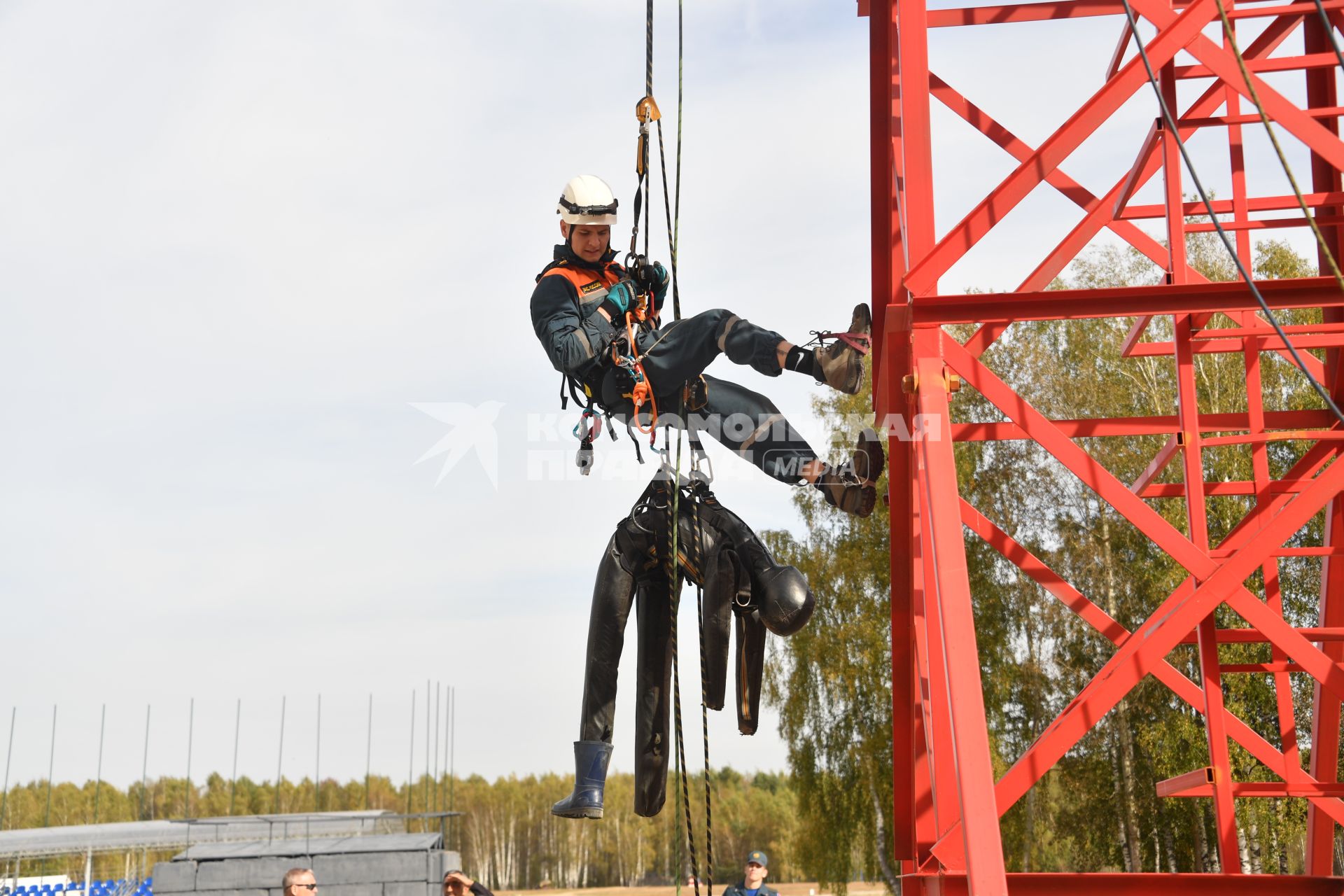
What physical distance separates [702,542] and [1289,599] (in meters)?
15.2

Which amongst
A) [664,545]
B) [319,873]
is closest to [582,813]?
[664,545]

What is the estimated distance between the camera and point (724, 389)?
16.6ft

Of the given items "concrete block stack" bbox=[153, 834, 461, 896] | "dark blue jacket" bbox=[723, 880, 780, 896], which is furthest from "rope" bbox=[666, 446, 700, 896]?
"concrete block stack" bbox=[153, 834, 461, 896]

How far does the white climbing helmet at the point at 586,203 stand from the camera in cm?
503

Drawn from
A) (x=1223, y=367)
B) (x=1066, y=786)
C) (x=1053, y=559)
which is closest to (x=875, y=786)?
(x=1066, y=786)

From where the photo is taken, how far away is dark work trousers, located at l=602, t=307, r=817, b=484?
16.0 feet

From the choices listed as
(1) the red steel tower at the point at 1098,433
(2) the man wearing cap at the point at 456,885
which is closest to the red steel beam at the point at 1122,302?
(1) the red steel tower at the point at 1098,433

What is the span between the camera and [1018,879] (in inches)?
188

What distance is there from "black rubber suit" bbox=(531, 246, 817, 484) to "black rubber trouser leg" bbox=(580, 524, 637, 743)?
66 cm

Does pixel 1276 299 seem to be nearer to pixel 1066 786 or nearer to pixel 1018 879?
pixel 1018 879

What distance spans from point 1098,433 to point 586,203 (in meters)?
2.52

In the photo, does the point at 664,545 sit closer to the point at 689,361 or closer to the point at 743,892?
the point at 689,361

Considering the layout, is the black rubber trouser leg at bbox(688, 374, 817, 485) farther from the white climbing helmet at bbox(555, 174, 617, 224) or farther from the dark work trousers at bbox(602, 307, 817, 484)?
the white climbing helmet at bbox(555, 174, 617, 224)

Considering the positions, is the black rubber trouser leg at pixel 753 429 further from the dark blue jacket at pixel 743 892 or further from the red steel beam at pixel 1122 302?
the dark blue jacket at pixel 743 892
